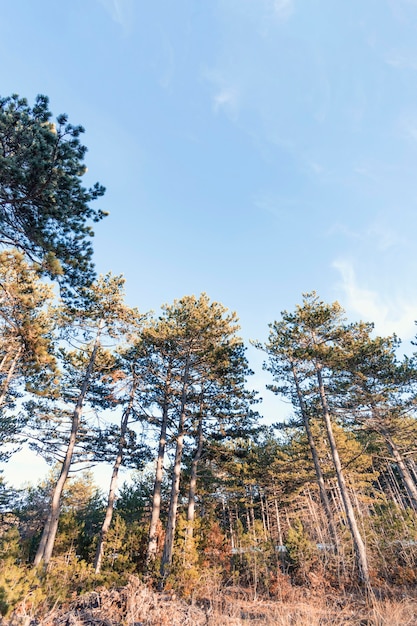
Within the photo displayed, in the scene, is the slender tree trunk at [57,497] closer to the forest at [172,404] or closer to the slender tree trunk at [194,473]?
the forest at [172,404]

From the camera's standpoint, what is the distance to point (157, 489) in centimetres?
1272

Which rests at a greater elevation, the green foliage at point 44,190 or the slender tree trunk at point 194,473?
the green foliage at point 44,190

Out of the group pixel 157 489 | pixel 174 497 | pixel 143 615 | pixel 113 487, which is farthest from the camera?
pixel 113 487

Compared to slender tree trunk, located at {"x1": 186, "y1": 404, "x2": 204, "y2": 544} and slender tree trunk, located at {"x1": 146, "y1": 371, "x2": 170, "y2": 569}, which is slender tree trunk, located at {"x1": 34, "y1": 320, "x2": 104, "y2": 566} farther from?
slender tree trunk, located at {"x1": 186, "y1": 404, "x2": 204, "y2": 544}

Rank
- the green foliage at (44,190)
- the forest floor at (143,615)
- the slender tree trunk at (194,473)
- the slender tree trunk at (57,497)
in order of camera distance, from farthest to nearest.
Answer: the slender tree trunk at (194,473)
the slender tree trunk at (57,497)
the green foliage at (44,190)
the forest floor at (143,615)

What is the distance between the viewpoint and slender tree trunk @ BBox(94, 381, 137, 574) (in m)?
12.3

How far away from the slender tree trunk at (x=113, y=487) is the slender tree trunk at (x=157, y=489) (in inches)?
81.5

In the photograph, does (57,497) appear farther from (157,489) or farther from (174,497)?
(174,497)

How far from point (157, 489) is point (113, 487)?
286cm

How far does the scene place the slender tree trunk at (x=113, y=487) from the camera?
12284 millimetres

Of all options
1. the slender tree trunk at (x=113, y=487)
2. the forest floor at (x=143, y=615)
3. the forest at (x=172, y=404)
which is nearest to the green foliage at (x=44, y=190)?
the forest at (x=172, y=404)

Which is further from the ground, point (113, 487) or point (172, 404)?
point (172, 404)

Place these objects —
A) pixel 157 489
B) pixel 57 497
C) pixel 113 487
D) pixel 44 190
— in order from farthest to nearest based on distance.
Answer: pixel 113 487
pixel 157 489
pixel 57 497
pixel 44 190

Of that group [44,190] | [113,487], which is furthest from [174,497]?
[44,190]
